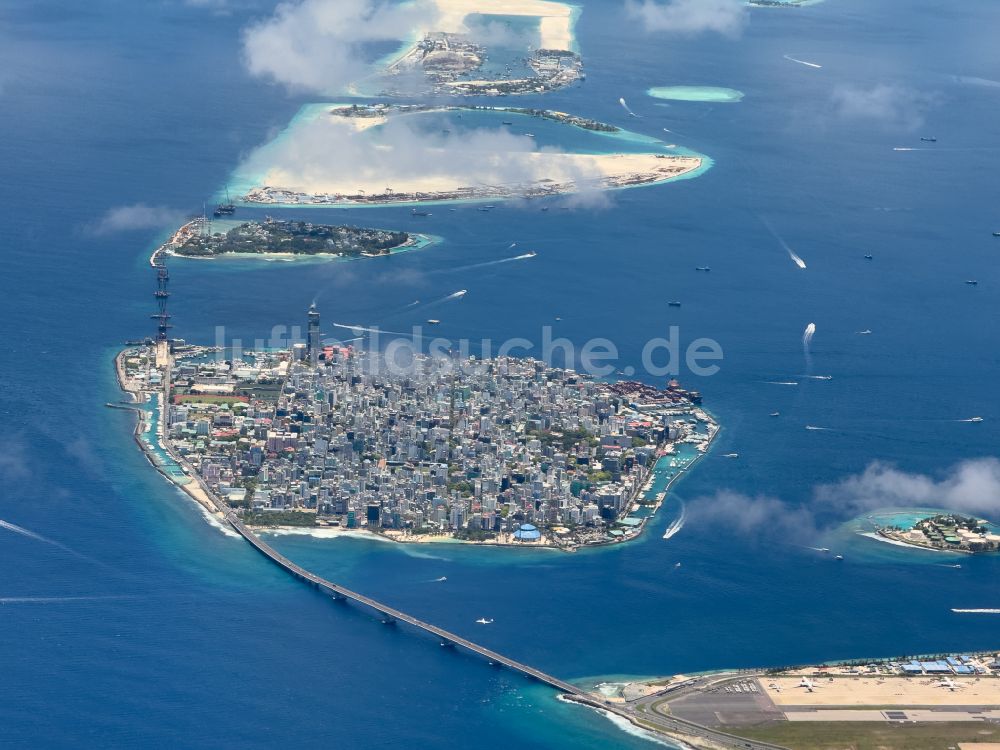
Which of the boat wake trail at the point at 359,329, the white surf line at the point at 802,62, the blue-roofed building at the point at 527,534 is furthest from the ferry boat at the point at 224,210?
the white surf line at the point at 802,62

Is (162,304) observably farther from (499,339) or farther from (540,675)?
(540,675)

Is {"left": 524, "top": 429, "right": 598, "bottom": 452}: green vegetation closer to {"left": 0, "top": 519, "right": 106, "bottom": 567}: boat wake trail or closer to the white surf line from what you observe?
{"left": 0, "top": 519, "right": 106, "bottom": 567}: boat wake trail

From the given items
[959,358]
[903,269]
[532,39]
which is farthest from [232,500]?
[532,39]

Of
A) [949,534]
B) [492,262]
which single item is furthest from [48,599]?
[492,262]

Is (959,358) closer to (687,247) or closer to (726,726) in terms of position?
(687,247)

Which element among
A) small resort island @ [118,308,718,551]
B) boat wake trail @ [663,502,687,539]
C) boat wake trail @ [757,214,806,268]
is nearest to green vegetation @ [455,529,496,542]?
small resort island @ [118,308,718,551]

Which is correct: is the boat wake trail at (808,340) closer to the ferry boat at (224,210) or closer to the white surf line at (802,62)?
Result: the ferry boat at (224,210)
